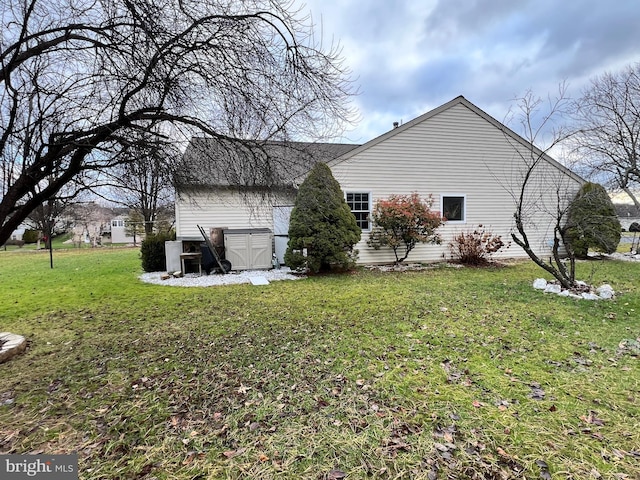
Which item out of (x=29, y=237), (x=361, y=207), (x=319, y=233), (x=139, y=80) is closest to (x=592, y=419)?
(x=139, y=80)

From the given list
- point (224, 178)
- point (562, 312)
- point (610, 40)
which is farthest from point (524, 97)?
point (224, 178)

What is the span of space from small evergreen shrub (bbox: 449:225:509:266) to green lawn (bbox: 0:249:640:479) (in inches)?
192

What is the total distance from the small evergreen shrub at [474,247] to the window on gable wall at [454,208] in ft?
1.94

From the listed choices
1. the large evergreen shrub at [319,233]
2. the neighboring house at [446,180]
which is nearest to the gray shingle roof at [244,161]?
the large evergreen shrub at [319,233]

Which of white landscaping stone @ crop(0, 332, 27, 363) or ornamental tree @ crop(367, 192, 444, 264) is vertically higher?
ornamental tree @ crop(367, 192, 444, 264)

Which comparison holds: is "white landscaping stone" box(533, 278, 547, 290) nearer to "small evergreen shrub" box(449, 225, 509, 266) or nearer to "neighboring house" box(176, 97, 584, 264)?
"small evergreen shrub" box(449, 225, 509, 266)

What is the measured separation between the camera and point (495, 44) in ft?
24.1

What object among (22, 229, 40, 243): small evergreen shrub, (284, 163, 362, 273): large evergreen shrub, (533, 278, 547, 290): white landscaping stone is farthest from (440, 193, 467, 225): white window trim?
(22, 229, 40, 243): small evergreen shrub

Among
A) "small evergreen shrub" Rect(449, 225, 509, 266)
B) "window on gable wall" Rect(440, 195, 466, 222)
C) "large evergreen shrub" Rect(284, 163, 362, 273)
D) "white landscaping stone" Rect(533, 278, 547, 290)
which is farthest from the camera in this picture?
"window on gable wall" Rect(440, 195, 466, 222)

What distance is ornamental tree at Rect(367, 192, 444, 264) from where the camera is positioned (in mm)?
9711

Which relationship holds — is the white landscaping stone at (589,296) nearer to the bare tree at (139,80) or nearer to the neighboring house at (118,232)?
the bare tree at (139,80)

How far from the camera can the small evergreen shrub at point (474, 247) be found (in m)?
10.6

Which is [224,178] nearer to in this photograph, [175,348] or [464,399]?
[175,348]

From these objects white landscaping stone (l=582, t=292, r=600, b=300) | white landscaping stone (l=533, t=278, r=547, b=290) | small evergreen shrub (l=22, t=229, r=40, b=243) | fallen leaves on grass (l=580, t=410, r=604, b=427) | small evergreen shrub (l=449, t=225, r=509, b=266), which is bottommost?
fallen leaves on grass (l=580, t=410, r=604, b=427)
